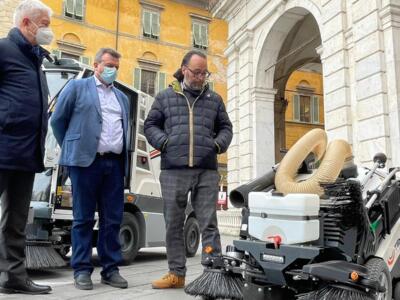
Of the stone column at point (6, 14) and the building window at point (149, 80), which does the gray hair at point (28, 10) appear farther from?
the building window at point (149, 80)

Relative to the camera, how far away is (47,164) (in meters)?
5.26

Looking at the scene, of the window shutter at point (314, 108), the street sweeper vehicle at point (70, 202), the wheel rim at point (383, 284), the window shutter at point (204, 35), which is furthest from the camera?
the window shutter at point (314, 108)

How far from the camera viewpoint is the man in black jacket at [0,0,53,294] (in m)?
3.38

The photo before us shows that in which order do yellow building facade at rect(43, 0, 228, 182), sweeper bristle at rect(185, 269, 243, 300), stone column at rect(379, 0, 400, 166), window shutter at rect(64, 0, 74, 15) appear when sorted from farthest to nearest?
1. yellow building facade at rect(43, 0, 228, 182)
2. window shutter at rect(64, 0, 74, 15)
3. stone column at rect(379, 0, 400, 166)
4. sweeper bristle at rect(185, 269, 243, 300)

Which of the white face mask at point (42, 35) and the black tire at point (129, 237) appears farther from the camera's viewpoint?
the black tire at point (129, 237)

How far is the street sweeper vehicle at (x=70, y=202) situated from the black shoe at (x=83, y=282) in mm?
883

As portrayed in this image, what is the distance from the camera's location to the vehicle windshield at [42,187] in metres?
5.28

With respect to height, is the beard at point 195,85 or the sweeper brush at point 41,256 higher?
the beard at point 195,85

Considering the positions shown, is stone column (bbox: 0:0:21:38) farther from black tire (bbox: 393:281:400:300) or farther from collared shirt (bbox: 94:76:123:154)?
black tire (bbox: 393:281:400:300)

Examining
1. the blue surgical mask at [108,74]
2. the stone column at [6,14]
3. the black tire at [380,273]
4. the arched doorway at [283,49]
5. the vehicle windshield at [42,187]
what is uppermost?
the stone column at [6,14]

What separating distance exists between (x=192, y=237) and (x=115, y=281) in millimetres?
3513

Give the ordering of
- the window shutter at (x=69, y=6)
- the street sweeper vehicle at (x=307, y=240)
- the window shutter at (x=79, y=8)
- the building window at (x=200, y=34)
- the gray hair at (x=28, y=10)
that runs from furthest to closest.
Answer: the building window at (x=200, y=34) → the window shutter at (x=79, y=8) → the window shutter at (x=69, y=6) → the gray hair at (x=28, y=10) → the street sweeper vehicle at (x=307, y=240)

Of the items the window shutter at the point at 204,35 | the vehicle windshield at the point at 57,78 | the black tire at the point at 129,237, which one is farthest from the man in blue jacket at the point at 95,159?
the window shutter at the point at 204,35

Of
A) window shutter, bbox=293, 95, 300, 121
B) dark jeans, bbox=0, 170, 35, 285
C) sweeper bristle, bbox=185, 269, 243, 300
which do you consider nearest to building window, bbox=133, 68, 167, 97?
window shutter, bbox=293, 95, 300, 121
